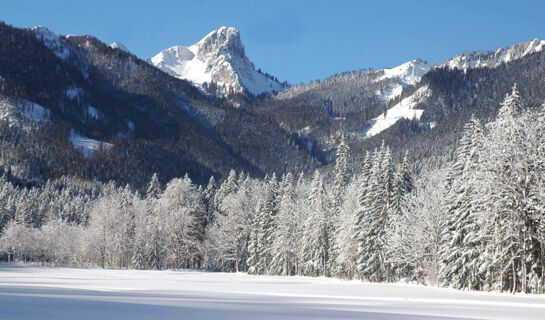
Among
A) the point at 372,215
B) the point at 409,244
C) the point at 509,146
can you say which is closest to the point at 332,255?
the point at 372,215

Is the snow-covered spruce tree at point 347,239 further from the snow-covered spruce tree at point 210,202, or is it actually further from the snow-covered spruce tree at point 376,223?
the snow-covered spruce tree at point 210,202

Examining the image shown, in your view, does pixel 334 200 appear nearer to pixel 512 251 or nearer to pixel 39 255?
pixel 512 251

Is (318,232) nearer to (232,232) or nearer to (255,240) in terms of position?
(255,240)

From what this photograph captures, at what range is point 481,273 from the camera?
3111cm

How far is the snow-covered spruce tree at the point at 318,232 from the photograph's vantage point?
57.8 metres

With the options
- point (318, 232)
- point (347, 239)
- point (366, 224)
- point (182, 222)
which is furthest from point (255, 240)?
point (366, 224)

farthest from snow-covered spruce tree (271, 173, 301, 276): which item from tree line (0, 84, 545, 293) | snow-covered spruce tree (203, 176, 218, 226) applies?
snow-covered spruce tree (203, 176, 218, 226)

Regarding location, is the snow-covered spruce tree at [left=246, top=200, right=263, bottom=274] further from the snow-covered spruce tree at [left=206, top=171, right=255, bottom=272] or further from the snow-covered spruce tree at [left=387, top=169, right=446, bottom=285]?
the snow-covered spruce tree at [left=387, top=169, right=446, bottom=285]

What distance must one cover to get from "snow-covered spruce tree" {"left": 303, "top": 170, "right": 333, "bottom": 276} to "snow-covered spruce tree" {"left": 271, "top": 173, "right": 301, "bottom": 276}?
285 cm

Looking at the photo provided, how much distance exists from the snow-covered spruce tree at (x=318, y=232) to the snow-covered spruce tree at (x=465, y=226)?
2184 cm

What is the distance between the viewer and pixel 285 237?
204 ft

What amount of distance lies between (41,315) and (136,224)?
208ft

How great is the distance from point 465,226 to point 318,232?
87.4 ft

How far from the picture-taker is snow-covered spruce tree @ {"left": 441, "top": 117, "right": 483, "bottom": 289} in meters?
32.1
